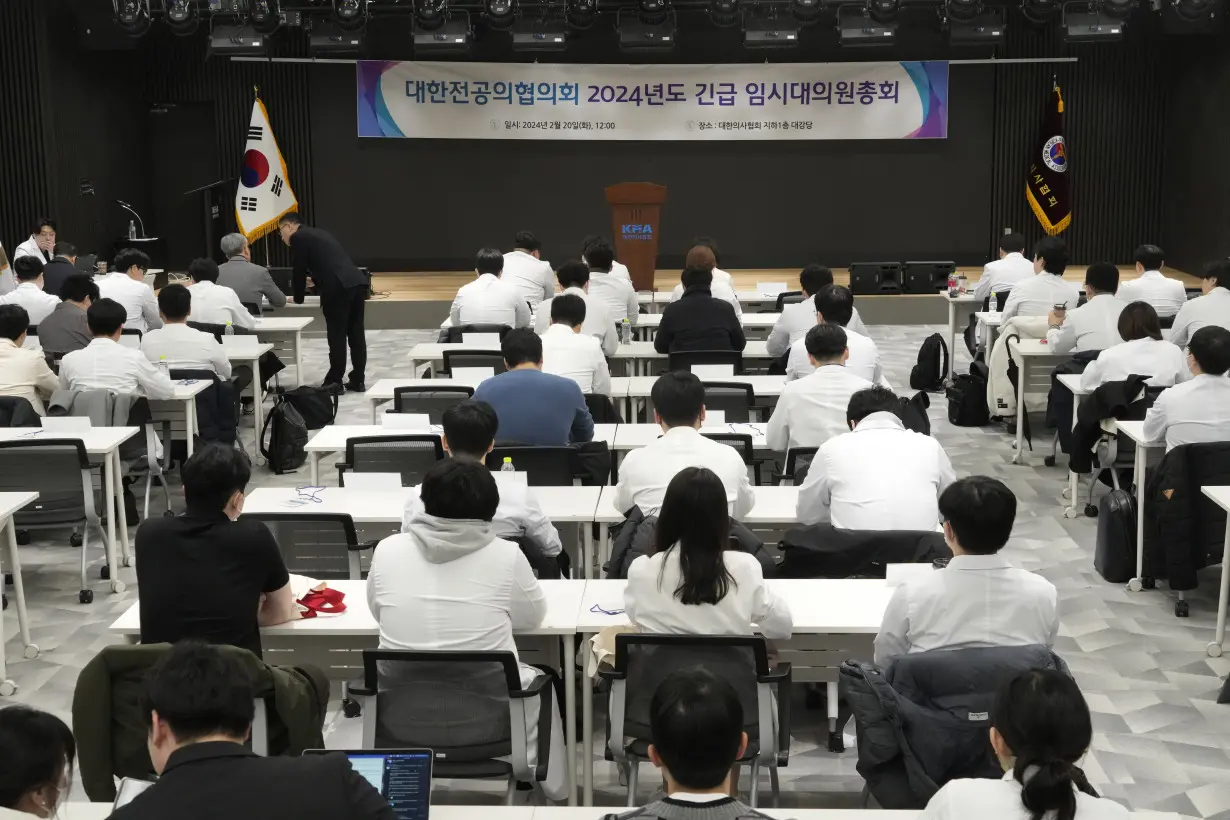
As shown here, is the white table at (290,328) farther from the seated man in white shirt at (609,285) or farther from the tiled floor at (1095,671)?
the tiled floor at (1095,671)

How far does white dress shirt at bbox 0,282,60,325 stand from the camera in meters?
9.33

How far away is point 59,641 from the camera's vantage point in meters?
5.77

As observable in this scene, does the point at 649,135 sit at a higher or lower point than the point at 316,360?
higher

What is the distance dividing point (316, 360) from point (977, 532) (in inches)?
396

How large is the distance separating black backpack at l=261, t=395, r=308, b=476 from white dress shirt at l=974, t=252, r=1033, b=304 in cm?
519

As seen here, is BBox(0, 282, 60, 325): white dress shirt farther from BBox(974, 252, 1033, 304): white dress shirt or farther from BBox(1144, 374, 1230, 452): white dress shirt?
BBox(1144, 374, 1230, 452): white dress shirt

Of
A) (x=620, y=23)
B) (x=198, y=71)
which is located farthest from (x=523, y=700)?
(x=198, y=71)

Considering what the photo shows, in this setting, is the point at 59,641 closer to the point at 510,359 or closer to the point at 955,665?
the point at 510,359

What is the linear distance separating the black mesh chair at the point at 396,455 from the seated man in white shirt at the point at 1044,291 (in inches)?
194

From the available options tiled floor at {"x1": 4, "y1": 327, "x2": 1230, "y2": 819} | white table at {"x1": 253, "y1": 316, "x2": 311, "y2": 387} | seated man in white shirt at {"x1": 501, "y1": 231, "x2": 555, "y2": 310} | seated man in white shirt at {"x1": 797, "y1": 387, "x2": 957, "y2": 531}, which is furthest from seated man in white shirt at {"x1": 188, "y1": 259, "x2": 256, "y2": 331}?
seated man in white shirt at {"x1": 797, "y1": 387, "x2": 957, "y2": 531}

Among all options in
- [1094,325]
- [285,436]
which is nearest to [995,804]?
[1094,325]

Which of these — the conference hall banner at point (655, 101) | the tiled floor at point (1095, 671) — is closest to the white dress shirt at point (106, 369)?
the tiled floor at point (1095, 671)

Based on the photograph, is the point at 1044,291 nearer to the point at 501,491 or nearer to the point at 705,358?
the point at 705,358

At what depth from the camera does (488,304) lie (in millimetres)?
9133
